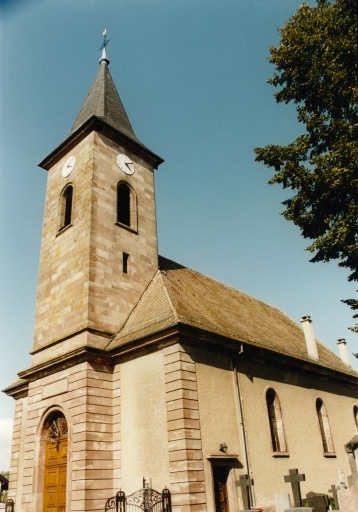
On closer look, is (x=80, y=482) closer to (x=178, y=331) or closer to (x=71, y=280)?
(x=178, y=331)

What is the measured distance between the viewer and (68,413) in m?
15.3

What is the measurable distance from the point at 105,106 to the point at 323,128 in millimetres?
13751

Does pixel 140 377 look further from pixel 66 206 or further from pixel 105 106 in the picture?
pixel 105 106

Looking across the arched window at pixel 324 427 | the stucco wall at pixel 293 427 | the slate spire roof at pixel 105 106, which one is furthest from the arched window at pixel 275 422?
the slate spire roof at pixel 105 106

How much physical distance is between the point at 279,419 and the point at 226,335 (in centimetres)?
452

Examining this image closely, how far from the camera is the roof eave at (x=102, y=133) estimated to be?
21.3 m

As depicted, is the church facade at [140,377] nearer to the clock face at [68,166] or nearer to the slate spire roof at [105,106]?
the clock face at [68,166]

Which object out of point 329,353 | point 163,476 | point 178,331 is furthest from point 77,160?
point 329,353

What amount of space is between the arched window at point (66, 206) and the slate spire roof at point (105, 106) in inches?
127

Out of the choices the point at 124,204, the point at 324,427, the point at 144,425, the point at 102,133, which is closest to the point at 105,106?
the point at 102,133

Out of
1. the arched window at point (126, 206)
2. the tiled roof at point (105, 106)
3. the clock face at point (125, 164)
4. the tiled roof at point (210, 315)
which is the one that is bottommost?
the tiled roof at point (210, 315)

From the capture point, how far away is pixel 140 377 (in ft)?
49.8

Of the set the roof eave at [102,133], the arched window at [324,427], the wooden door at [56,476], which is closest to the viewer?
the wooden door at [56,476]

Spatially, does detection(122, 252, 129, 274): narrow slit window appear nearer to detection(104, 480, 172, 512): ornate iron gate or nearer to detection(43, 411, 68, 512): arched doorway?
detection(43, 411, 68, 512): arched doorway
